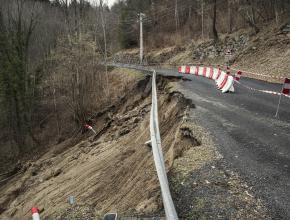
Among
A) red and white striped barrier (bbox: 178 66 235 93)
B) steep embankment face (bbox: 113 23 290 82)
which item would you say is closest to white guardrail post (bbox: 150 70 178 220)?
red and white striped barrier (bbox: 178 66 235 93)

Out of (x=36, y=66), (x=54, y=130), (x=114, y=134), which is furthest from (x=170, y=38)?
A: (x=114, y=134)

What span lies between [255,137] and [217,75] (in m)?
13.5

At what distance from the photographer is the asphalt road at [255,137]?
5.48 metres

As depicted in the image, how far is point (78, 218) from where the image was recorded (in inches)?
261

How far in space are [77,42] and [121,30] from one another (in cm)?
3543

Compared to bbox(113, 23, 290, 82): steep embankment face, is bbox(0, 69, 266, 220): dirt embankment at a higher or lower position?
lower

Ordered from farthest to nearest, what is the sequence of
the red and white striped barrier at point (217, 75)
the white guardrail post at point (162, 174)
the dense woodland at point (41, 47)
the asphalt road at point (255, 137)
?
1. the dense woodland at point (41, 47)
2. the red and white striped barrier at point (217, 75)
3. the asphalt road at point (255, 137)
4. the white guardrail post at point (162, 174)

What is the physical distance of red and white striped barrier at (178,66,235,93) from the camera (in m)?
15.7

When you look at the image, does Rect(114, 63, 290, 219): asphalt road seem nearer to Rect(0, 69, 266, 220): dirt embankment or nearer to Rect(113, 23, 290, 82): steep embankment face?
Rect(0, 69, 266, 220): dirt embankment

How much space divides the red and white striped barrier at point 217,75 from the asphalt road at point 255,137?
1.08 metres

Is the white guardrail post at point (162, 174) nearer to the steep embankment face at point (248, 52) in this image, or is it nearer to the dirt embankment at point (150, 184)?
the dirt embankment at point (150, 184)

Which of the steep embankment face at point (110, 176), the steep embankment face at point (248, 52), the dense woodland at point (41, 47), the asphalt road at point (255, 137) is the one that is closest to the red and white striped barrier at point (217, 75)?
the asphalt road at point (255, 137)

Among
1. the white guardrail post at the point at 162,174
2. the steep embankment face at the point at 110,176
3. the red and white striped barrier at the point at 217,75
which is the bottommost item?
the steep embankment face at the point at 110,176

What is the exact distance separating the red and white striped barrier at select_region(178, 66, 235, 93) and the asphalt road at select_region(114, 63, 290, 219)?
1078mm
